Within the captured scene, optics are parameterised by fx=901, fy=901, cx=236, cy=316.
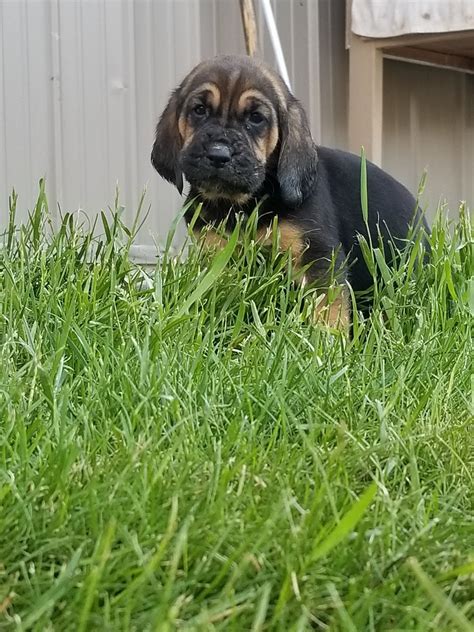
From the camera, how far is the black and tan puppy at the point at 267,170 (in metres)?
2.69

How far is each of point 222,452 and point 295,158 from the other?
1.75 m

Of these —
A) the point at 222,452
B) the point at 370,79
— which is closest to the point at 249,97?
the point at 370,79

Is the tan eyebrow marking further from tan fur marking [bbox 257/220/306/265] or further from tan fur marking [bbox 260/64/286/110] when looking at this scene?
tan fur marking [bbox 257/220/306/265]

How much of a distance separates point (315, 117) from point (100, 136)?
138cm

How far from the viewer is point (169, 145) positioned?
9.90 ft

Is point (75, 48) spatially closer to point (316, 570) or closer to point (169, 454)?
point (169, 454)

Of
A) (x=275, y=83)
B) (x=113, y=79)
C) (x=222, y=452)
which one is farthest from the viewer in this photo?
(x=113, y=79)

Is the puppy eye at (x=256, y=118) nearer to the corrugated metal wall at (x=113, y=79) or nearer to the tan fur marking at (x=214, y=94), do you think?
the tan fur marking at (x=214, y=94)

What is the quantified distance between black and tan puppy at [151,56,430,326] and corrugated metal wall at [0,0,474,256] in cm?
73

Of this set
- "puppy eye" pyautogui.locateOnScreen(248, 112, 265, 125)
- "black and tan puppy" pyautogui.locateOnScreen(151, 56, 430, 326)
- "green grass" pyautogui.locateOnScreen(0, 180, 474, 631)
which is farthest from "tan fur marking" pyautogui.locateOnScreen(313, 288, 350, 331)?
"puppy eye" pyautogui.locateOnScreen(248, 112, 265, 125)

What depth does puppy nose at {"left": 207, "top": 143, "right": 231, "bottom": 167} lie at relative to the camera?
8.68 ft

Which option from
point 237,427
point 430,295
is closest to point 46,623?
point 237,427

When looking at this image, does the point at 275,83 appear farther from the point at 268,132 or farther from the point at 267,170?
the point at 267,170

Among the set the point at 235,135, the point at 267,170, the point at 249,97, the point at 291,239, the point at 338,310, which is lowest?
the point at 338,310
